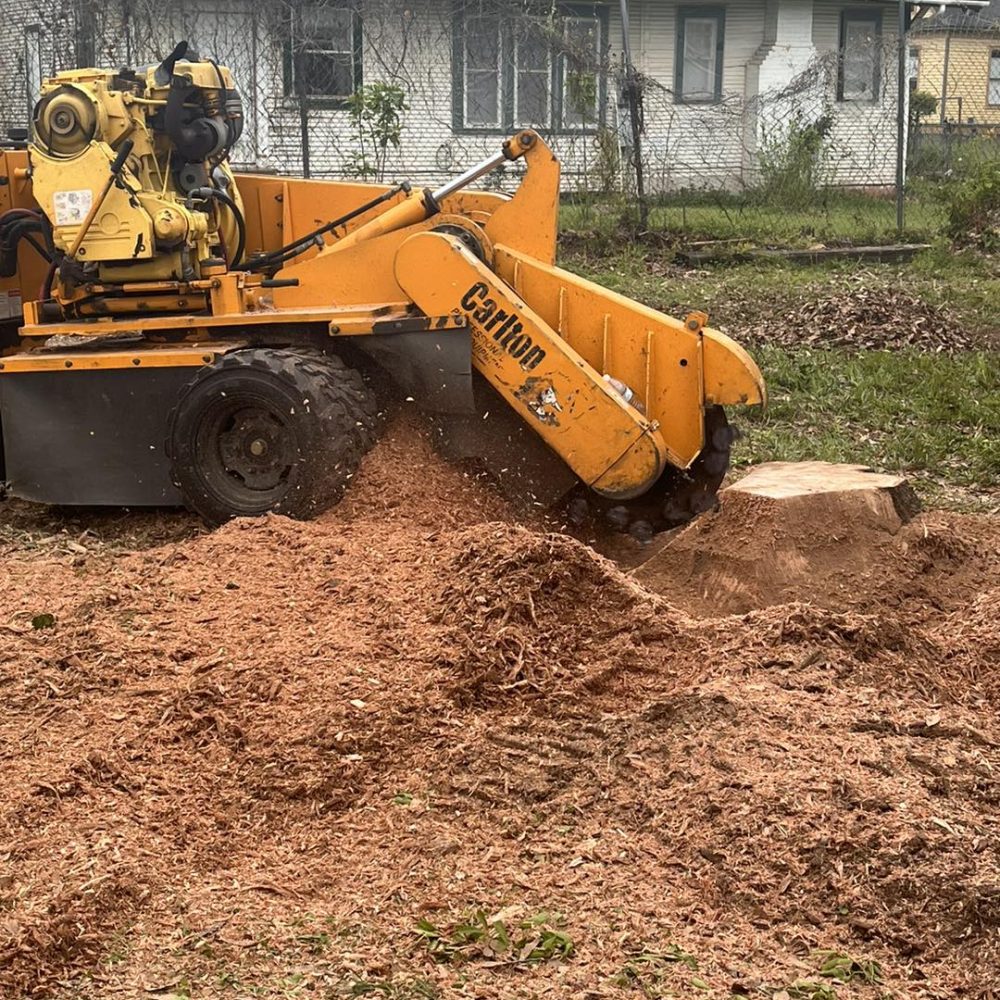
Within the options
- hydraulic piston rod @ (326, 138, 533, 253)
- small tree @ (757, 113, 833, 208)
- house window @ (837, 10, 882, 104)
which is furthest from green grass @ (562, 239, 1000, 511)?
house window @ (837, 10, 882, 104)

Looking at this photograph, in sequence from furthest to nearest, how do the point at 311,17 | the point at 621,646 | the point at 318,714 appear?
the point at 311,17 < the point at 621,646 < the point at 318,714

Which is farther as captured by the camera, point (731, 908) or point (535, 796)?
point (535, 796)

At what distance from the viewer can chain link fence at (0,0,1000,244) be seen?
15789 mm

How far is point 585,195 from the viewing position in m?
16.2

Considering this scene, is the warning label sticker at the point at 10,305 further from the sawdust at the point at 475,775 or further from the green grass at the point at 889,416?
the green grass at the point at 889,416

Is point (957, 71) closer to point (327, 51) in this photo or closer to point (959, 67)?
point (959, 67)

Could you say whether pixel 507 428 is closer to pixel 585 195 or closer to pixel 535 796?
pixel 535 796

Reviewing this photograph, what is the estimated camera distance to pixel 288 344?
7203 millimetres

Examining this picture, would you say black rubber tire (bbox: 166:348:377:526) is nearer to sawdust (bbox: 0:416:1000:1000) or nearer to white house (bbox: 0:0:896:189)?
sawdust (bbox: 0:416:1000:1000)

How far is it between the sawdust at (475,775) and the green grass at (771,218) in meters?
10.5

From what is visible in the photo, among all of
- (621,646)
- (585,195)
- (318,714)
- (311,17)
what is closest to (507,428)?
(621,646)

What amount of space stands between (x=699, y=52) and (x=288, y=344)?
1768 centimetres

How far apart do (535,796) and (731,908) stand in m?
0.74

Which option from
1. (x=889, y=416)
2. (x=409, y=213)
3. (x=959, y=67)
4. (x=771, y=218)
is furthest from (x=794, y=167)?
(x=959, y=67)
